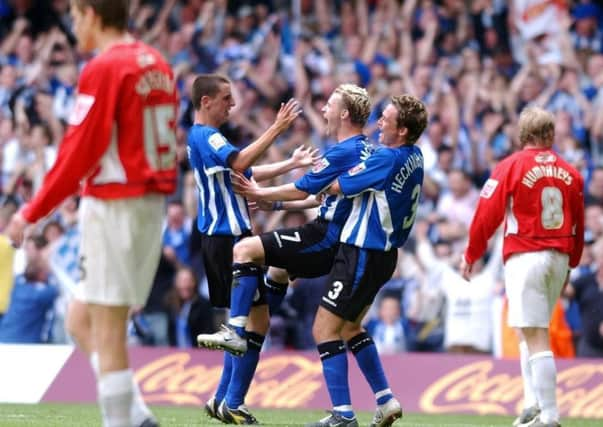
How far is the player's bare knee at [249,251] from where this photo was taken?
9648mm

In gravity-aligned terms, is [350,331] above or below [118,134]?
below

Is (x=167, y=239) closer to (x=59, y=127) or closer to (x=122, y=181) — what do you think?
(x=59, y=127)

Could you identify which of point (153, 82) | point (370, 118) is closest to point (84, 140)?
point (153, 82)

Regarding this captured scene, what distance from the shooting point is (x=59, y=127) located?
58.8 ft

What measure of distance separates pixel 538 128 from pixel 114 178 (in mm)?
4250

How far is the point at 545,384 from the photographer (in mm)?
9594

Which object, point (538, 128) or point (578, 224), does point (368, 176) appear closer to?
point (538, 128)

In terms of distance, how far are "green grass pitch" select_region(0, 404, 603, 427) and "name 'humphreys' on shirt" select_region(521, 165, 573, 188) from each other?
239 cm

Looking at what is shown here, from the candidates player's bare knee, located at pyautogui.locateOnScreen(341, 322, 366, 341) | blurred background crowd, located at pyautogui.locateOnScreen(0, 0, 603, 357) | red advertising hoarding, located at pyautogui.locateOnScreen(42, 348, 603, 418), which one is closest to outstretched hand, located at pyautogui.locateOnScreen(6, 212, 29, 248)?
player's bare knee, located at pyautogui.locateOnScreen(341, 322, 366, 341)

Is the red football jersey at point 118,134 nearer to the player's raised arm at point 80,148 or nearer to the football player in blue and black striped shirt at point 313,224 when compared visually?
the player's raised arm at point 80,148

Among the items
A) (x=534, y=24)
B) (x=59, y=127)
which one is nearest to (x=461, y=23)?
(x=534, y=24)

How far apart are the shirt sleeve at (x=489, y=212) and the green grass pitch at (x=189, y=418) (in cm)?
173

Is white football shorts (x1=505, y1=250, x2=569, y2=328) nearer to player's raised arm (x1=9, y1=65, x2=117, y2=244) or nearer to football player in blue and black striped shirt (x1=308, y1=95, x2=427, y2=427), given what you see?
football player in blue and black striped shirt (x1=308, y1=95, x2=427, y2=427)

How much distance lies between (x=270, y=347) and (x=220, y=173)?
231 inches
